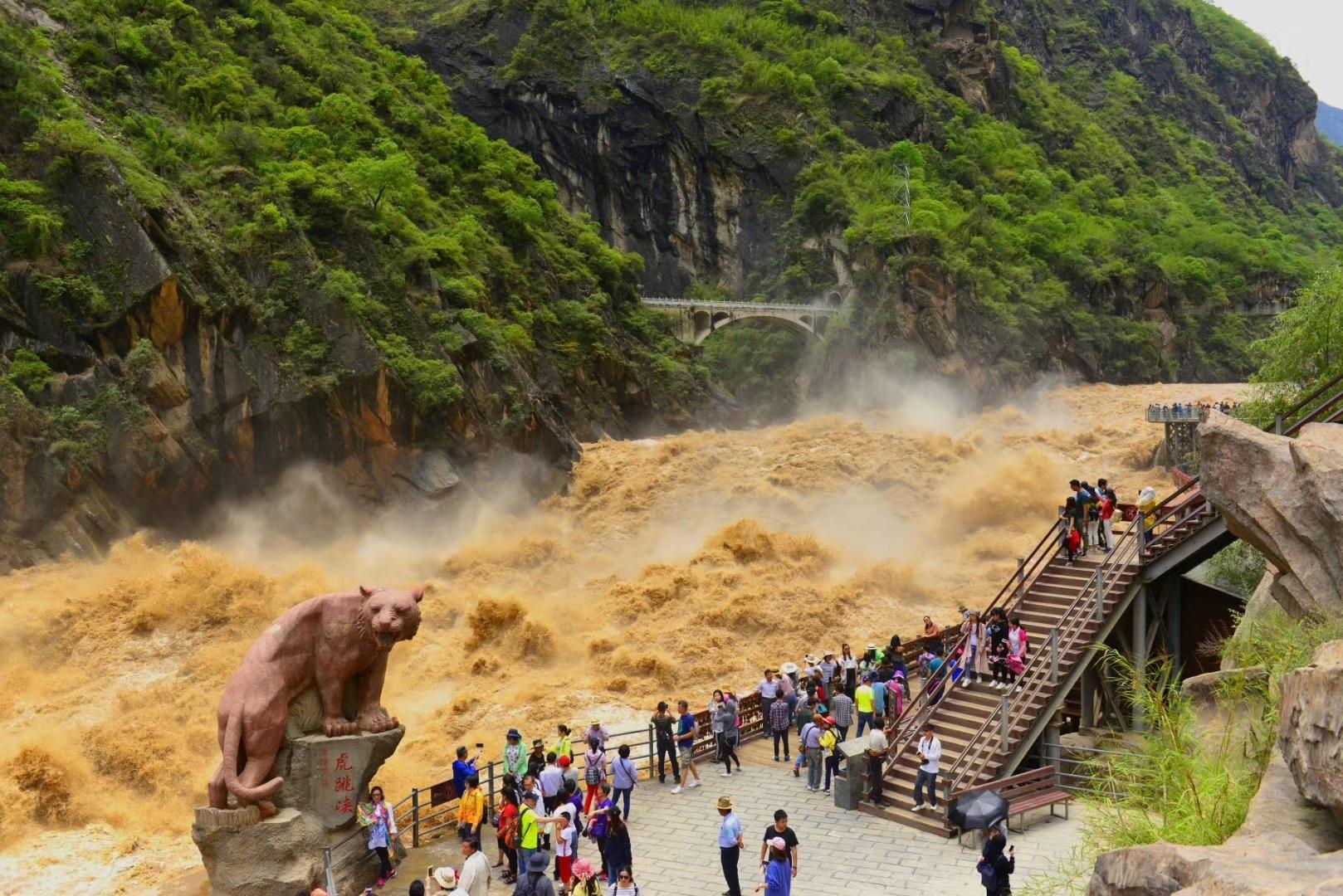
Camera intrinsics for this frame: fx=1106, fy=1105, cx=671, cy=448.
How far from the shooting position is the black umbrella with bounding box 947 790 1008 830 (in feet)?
43.8

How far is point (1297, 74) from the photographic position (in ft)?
453

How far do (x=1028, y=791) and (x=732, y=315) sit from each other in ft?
203

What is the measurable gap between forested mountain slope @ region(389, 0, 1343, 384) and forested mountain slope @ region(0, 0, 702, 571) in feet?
86.1

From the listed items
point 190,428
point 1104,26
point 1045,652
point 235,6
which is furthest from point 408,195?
point 1104,26

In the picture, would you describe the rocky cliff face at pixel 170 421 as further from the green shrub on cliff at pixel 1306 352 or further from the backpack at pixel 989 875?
the backpack at pixel 989 875

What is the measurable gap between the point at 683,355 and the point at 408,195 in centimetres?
1841

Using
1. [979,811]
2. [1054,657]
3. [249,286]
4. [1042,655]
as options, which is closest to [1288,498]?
[1054,657]

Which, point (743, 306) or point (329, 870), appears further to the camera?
point (743, 306)

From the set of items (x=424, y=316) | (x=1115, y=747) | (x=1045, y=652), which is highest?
(x=424, y=316)

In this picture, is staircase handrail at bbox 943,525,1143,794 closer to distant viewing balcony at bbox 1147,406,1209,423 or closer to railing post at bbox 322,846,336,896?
railing post at bbox 322,846,336,896

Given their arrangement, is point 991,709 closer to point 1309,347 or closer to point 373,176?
point 1309,347

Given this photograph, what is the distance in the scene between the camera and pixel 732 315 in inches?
2985

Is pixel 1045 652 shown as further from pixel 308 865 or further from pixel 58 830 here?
pixel 58 830

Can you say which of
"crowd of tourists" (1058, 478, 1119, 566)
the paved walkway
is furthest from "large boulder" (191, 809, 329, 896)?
"crowd of tourists" (1058, 478, 1119, 566)
